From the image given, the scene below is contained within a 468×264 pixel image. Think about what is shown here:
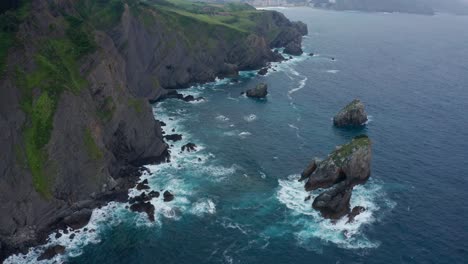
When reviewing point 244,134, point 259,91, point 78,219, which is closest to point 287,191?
point 244,134

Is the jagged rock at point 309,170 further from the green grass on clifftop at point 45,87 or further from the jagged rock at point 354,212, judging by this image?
the green grass on clifftop at point 45,87

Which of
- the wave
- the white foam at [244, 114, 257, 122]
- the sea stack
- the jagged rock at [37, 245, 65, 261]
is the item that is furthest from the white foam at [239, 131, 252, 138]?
the jagged rock at [37, 245, 65, 261]

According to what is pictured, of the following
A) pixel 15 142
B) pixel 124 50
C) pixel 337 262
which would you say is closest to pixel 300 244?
pixel 337 262

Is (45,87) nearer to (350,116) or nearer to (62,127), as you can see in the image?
(62,127)

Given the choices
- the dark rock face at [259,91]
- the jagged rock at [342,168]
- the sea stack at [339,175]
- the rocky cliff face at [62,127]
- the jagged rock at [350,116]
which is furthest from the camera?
the dark rock face at [259,91]

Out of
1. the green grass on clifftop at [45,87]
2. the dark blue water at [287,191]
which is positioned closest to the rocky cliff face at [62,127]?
the green grass on clifftop at [45,87]

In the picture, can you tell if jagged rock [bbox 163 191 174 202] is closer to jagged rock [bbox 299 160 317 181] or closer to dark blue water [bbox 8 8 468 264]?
dark blue water [bbox 8 8 468 264]
